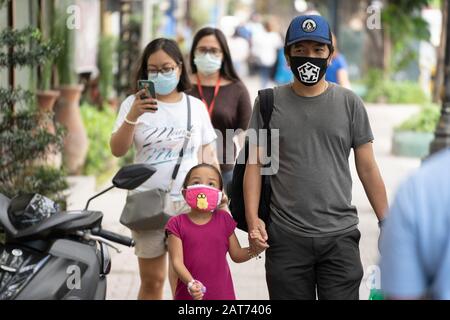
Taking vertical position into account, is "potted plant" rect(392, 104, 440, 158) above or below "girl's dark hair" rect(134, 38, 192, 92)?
below

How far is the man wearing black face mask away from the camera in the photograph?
14.7ft

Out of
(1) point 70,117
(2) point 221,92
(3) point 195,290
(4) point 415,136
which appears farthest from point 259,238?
(4) point 415,136

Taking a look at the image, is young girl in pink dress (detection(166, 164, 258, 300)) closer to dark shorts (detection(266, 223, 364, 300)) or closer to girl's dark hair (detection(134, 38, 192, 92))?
dark shorts (detection(266, 223, 364, 300))

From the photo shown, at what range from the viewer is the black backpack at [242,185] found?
4.52 m

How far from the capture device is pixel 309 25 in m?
4.46

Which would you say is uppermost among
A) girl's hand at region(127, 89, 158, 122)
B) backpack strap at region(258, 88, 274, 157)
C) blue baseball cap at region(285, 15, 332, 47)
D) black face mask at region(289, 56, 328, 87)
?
blue baseball cap at region(285, 15, 332, 47)

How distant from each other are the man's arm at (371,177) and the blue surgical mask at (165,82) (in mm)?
1473

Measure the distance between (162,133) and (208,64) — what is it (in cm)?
132

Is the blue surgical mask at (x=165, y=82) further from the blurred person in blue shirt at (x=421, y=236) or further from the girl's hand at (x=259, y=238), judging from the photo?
the blurred person in blue shirt at (x=421, y=236)

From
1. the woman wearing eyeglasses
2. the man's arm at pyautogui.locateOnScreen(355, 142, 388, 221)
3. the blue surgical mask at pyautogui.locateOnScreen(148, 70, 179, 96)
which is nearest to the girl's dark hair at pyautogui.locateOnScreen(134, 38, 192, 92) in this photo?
the blue surgical mask at pyautogui.locateOnScreen(148, 70, 179, 96)

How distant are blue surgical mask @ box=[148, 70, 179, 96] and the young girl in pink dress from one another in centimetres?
94

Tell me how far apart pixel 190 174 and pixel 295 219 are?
2.23ft

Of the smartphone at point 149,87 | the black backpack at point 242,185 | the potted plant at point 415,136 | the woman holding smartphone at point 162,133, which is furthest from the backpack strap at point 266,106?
the potted plant at point 415,136
